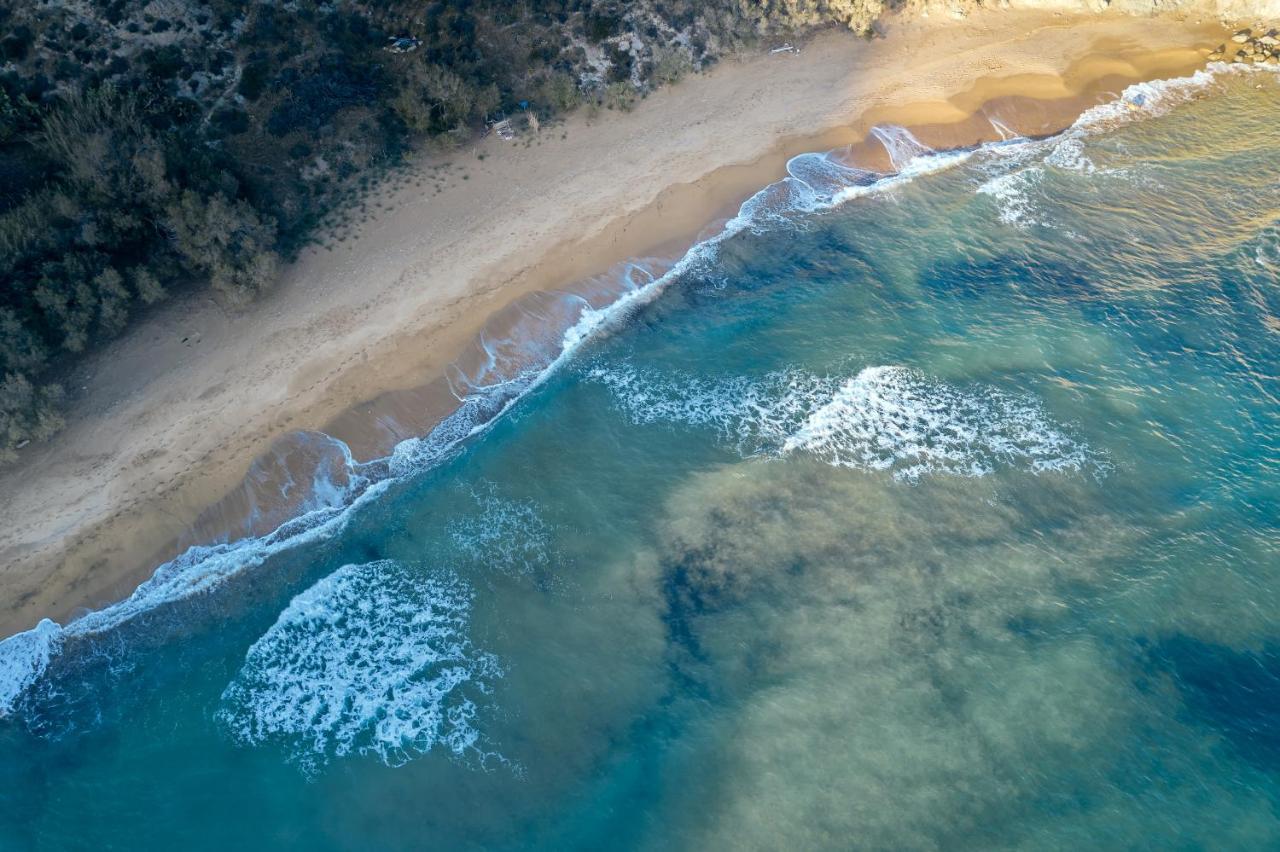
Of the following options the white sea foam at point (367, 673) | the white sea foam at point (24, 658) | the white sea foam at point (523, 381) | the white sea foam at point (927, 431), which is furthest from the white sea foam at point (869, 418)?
the white sea foam at point (24, 658)

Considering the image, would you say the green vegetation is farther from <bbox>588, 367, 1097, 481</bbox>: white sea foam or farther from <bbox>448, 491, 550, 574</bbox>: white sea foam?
<bbox>588, 367, 1097, 481</bbox>: white sea foam

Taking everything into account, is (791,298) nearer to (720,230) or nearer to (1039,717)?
(720,230)

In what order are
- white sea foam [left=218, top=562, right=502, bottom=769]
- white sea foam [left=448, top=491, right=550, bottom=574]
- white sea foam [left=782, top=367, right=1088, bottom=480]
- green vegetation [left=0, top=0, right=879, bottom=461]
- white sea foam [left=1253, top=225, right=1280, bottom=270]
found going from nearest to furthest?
1. white sea foam [left=218, top=562, right=502, bottom=769]
2. white sea foam [left=448, top=491, right=550, bottom=574]
3. white sea foam [left=782, top=367, right=1088, bottom=480]
4. green vegetation [left=0, top=0, right=879, bottom=461]
5. white sea foam [left=1253, top=225, right=1280, bottom=270]

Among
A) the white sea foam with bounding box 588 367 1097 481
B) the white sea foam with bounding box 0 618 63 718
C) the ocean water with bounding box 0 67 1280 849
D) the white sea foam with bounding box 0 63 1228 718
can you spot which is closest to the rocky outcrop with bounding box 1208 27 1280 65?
the white sea foam with bounding box 0 63 1228 718

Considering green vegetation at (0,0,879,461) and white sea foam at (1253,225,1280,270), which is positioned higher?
green vegetation at (0,0,879,461)

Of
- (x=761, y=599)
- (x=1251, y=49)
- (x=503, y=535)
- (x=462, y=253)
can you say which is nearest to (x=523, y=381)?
(x=462, y=253)

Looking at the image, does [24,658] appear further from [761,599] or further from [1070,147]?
[1070,147]

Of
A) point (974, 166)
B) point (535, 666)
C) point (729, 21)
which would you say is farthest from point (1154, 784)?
point (729, 21)

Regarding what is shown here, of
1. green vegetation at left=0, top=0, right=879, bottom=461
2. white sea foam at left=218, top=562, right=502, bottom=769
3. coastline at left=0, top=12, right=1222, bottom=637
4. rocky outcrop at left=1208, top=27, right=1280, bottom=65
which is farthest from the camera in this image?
rocky outcrop at left=1208, top=27, right=1280, bottom=65
